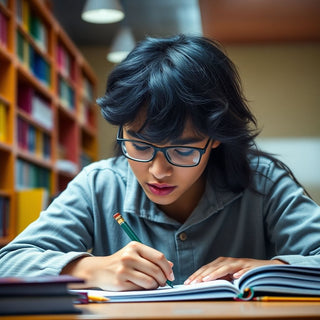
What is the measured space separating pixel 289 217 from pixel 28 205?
3.15m

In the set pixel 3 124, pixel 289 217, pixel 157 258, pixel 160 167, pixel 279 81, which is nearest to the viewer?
pixel 157 258

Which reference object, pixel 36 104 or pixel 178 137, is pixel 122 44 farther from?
pixel 178 137

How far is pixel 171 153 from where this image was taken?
131cm

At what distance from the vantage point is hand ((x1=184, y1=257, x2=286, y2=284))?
46.0 inches

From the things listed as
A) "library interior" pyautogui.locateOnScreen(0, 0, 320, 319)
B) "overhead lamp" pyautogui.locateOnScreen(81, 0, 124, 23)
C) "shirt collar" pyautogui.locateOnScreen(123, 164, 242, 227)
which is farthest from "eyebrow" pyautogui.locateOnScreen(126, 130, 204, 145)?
"overhead lamp" pyautogui.locateOnScreen(81, 0, 124, 23)

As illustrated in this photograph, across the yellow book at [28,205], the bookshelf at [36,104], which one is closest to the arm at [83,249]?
the bookshelf at [36,104]

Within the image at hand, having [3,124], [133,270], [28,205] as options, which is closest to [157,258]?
[133,270]

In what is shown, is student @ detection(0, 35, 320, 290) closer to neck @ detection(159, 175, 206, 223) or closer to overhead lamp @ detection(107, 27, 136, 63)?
neck @ detection(159, 175, 206, 223)

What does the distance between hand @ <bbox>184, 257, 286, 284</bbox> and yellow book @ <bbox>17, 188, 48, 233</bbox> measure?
10.5 feet

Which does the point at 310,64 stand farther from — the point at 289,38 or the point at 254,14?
the point at 254,14

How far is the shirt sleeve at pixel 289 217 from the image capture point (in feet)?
4.54

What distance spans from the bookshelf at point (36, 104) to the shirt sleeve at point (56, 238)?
8.69ft

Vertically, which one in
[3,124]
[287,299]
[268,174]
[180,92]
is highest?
[3,124]

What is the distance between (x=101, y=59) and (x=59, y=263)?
23.0 ft
